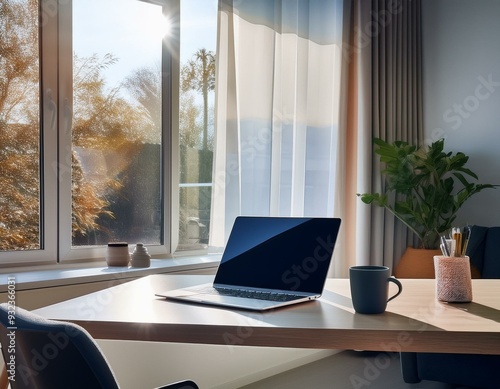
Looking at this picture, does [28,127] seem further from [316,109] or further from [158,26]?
[316,109]

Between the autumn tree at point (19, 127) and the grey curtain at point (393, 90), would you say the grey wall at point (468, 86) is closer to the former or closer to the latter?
the grey curtain at point (393, 90)

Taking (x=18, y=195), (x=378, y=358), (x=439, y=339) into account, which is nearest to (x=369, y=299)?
(x=439, y=339)

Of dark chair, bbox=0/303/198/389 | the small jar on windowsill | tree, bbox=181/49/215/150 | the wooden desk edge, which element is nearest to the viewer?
dark chair, bbox=0/303/198/389

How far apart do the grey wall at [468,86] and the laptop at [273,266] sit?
2534 millimetres

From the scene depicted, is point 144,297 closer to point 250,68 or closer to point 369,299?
point 369,299

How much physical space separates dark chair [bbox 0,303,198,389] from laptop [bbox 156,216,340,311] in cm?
59

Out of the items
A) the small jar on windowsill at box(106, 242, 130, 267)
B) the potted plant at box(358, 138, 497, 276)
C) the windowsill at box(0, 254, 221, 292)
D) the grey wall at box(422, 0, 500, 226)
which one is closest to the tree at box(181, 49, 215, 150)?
the windowsill at box(0, 254, 221, 292)

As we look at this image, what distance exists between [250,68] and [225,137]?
0.40 meters

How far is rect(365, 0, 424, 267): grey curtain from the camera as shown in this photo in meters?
3.75

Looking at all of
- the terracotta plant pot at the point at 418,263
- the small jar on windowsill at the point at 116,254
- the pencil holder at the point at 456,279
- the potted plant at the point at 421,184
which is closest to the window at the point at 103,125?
the small jar on windowsill at the point at 116,254

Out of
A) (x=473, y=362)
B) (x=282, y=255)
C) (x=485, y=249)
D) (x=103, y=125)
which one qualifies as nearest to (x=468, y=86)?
(x=485, y=249)

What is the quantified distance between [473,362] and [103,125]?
6.26ft

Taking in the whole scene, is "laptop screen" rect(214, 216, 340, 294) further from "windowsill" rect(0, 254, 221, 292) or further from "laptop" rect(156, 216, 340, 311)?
"windowsill" rect(0, 254, 221, 292)

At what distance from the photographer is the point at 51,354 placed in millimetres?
911
